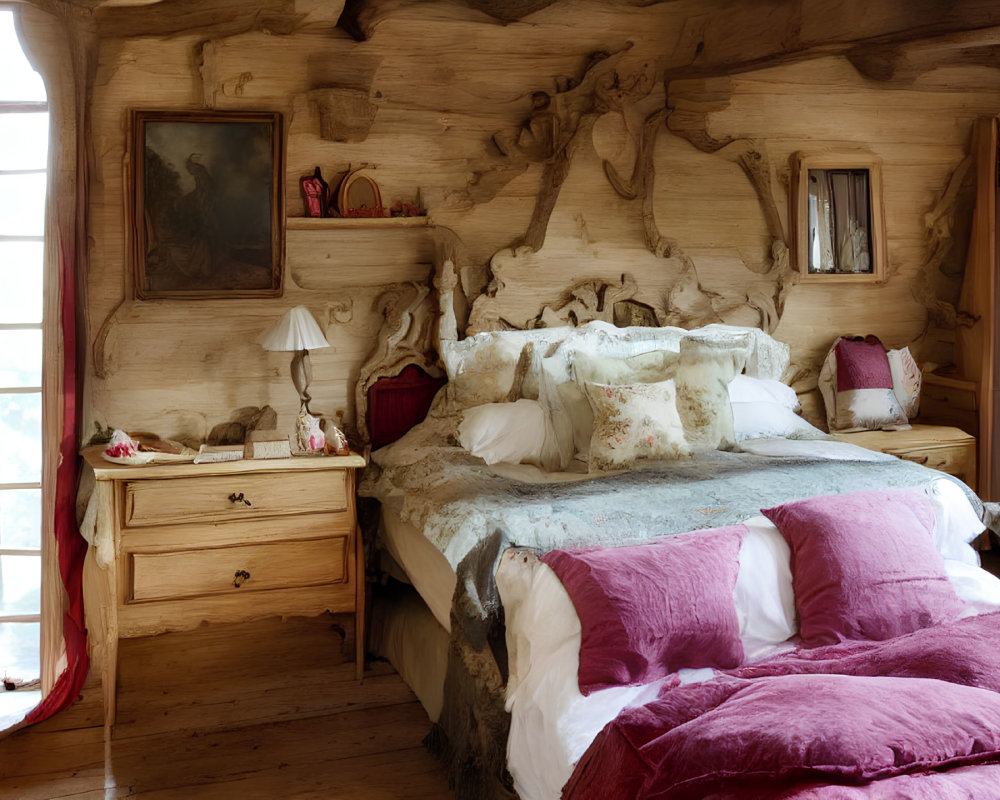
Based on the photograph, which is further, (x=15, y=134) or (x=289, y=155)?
(x=289, y=155)

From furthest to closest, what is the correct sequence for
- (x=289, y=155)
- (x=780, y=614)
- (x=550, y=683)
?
(x=289, y=155) < (x=780, y=614) < (x=550, y=683)

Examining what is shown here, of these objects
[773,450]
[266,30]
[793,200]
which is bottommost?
[773,450]

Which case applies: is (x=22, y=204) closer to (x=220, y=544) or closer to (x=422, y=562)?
(x=220, y=544)

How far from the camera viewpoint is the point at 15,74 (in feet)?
10.4

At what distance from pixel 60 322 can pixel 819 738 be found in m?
2.79

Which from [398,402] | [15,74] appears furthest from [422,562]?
[15,74]

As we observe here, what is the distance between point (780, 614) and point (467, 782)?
91cm

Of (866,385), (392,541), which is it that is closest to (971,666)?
(392,541)

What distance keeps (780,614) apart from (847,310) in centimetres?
242

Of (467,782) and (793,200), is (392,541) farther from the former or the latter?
(793,200)

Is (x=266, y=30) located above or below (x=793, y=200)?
above

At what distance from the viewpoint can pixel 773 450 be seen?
3.32m

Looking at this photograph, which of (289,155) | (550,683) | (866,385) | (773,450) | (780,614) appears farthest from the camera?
(866,385)

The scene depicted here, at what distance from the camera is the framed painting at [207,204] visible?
339cm
